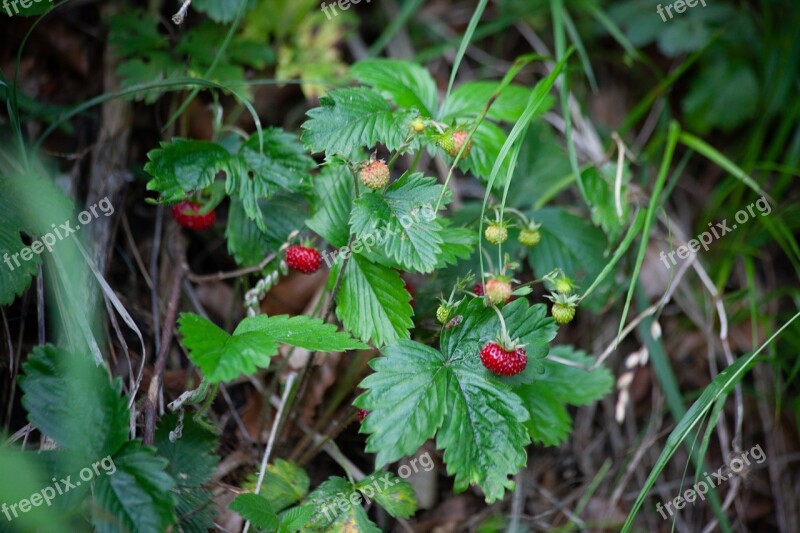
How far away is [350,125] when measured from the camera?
1421 millimetres

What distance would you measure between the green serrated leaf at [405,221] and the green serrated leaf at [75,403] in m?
0.59

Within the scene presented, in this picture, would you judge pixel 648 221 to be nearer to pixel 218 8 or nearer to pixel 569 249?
pixel 569 249

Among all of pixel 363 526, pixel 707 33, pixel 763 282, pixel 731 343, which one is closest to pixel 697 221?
pixel 763 282

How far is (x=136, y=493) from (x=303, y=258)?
586 mm

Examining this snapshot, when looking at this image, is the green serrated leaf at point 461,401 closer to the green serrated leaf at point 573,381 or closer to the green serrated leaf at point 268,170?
the green serrated leaf at point 573,381

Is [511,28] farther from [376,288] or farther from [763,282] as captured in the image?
[376,288]

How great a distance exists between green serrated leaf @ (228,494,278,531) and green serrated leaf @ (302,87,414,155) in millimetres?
745

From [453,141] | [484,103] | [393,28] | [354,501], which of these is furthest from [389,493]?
[393,28]

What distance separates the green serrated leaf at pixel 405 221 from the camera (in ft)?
4.30

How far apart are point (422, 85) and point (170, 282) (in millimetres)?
946

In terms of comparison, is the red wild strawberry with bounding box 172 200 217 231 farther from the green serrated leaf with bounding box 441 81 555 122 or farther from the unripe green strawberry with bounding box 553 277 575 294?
the unripe green strawberry with bounding box 553 277 575 294

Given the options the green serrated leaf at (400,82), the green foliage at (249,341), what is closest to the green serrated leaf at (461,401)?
the green foliage at (249,341)

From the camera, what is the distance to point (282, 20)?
225 cm

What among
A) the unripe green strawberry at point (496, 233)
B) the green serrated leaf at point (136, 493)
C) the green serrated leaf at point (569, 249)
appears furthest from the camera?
the green serrated leaf at point (569, 249)
